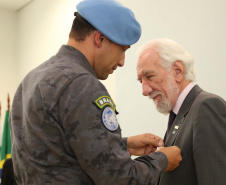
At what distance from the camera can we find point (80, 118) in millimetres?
1093

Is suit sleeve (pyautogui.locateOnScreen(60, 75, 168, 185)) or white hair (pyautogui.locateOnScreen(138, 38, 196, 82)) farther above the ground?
white hair (pyautogui.locateOnScreen(138, 38, 196, 82))

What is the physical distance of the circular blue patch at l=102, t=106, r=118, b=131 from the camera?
1119mm

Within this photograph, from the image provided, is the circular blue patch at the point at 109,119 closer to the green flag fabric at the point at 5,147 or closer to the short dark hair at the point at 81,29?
the short dark hair at the point at 81,29

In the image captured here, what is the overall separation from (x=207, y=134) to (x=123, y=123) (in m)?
2.53

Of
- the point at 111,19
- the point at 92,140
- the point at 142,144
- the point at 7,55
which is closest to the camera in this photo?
the point at 92,140

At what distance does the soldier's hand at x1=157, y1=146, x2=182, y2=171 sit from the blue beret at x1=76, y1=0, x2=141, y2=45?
19.4 inches

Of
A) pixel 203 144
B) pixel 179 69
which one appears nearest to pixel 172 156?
pixel 203 144

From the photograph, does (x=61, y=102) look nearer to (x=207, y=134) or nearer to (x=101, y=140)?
(x=101, y=140)

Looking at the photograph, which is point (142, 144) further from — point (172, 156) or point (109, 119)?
point (109, 119)

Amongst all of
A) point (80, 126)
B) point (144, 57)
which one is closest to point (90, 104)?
point (80, 126)

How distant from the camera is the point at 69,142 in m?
1.11

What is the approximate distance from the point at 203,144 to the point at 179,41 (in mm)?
1845

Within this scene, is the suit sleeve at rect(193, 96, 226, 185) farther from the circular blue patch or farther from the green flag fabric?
the green flag fabric

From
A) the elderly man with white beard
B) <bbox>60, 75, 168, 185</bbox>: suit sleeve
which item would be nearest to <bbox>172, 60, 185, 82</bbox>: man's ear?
the elderly man with white beard
